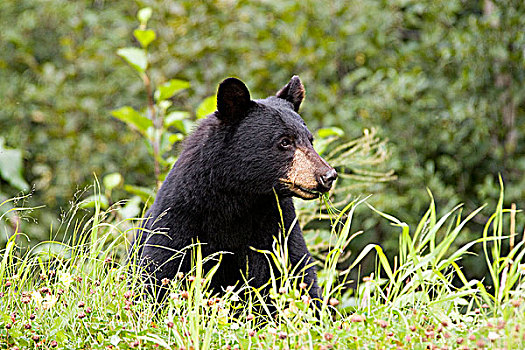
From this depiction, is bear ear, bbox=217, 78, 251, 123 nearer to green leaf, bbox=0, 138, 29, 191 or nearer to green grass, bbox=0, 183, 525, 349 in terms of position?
green grass, bbox=0, 183, 525, 349

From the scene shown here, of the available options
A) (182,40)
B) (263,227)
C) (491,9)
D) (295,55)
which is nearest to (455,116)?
(491,9)

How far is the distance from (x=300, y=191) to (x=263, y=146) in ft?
0.87

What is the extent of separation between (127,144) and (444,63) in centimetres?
331

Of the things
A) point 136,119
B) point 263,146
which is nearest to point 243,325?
point 263,146

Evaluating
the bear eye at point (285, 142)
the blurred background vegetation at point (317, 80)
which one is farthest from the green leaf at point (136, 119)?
the bear eye at point (285, 142)

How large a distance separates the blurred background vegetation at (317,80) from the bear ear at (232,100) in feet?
9.01

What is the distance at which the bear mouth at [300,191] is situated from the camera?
298 centimetres

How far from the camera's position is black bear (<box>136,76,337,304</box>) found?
3.04 meters

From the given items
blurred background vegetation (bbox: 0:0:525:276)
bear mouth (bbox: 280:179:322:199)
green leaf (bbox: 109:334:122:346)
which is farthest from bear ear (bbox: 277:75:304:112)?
blurred background vegetation (bbox: 0:0:525:276)

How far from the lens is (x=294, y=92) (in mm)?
3432

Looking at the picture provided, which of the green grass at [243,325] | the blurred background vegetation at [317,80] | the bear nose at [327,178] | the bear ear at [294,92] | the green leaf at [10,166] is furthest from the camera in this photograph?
the blurred background vegetation at [317,80]

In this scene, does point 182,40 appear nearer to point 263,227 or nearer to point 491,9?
point 491,9

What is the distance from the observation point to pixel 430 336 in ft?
7.01

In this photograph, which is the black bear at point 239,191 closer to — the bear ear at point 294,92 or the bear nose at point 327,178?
the bear nose at point 327,178
